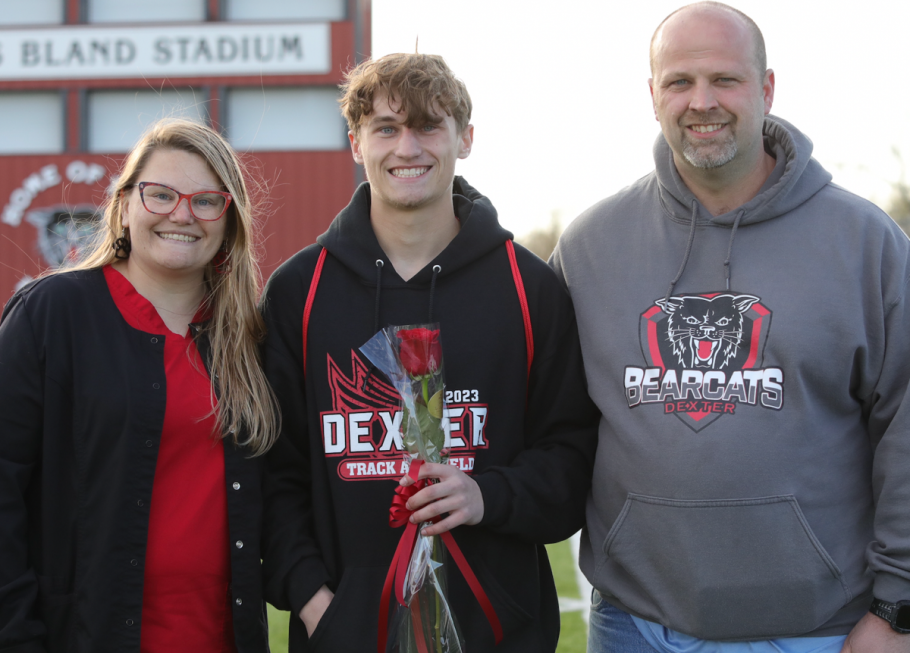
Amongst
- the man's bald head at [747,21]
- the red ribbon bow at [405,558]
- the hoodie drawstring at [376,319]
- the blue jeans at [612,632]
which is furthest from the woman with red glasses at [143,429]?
the man's bald head at [747,21]

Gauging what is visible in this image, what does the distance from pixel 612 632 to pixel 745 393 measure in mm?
867

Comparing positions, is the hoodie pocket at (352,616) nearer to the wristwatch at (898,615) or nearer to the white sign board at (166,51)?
the wristwatch at (898,615)

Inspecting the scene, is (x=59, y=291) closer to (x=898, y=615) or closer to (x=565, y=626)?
(x=898, y=615)

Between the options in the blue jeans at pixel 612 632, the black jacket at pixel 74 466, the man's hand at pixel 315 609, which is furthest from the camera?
the blue jeans at pixel 612 632

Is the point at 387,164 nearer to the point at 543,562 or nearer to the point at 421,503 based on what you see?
the point at 421,503

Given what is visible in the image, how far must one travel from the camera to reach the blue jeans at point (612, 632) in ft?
8.20

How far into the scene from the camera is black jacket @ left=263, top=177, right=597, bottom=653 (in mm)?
2473

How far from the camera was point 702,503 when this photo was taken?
233 centimetres

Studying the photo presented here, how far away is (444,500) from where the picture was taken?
227 cm

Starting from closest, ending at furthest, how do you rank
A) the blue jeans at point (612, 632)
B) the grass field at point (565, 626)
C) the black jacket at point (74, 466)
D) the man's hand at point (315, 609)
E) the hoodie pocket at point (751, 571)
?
1. the black jacket at point (74, 466)
2. the hoodie pocket at point (751, 571)
3. the man's hand at point (315, 609)
4. the blue jeans at point (612, 632)
5. the grass field at point (565, 626)

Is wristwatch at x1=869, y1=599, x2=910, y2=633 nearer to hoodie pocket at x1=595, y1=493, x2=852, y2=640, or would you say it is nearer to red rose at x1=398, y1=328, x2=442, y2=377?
hoodie pocket at x1=595, y1=493, x2=852, y2=640

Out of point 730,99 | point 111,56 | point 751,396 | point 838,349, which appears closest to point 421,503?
point 751,396

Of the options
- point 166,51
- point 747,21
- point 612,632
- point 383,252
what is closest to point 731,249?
point 747,21

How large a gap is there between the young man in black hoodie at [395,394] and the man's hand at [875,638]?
85cm
